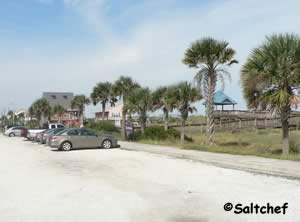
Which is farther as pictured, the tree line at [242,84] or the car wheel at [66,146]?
the car wheel at [66,146]

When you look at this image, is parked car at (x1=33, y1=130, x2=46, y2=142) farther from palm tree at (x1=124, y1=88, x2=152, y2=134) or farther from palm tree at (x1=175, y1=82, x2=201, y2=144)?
palm tree at (x1=175, y1=82, x2=201, y2=144)

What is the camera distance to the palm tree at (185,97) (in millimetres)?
33500

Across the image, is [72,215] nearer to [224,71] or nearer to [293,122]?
[224,71]

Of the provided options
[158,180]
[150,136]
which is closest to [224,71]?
[150,136]

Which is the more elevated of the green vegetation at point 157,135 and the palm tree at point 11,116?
the palm tree at point 11,116

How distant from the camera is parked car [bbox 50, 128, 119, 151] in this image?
94.8ft

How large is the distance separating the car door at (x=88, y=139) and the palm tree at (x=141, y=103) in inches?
433

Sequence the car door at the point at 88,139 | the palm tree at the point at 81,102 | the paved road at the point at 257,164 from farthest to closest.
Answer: the palm tree at the point at 81,102
the car door at the point at 88,139
the paved road at the point at 257,164

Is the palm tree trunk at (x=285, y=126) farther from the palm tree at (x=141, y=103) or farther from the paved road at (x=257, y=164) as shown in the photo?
the palm tree at (x=141, y=103)

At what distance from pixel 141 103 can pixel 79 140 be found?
11.9 meters

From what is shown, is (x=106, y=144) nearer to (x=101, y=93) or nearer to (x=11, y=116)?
(x=101, y=93)

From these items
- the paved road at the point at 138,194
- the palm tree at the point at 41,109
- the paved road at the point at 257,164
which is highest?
the palm tree at the point at 41,109

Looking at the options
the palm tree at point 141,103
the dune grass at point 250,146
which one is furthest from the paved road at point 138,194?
the palm tree at point 141,103

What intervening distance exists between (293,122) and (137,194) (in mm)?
46450
